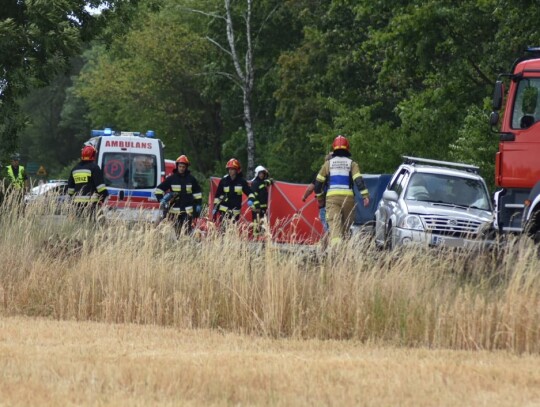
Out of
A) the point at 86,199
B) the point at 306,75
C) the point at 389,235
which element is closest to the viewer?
the point at 86,199

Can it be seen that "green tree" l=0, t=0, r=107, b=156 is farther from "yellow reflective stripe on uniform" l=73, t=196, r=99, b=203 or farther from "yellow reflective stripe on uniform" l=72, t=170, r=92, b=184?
"yellow reflective stripe on uniform" l=73, t=196, r=99, b=203

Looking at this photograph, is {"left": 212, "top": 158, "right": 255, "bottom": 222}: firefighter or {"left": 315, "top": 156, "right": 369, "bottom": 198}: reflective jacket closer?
{"left": 315, "top": 156, "right": 369, "bottom": 198}: reflective jacket

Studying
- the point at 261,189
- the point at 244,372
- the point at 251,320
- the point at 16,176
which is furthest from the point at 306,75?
the point at 244,372

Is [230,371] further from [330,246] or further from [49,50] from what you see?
[49,50]

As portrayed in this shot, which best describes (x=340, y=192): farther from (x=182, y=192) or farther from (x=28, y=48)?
(x=28, y=48)

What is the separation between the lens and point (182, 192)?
23281mm

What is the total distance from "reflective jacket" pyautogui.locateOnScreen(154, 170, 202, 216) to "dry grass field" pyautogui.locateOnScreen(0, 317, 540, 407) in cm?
1105

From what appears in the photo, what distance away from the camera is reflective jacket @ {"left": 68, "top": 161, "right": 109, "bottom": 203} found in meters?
20.4

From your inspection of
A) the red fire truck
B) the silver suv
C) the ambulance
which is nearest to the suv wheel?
the silver suv

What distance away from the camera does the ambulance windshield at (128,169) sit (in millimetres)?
28781

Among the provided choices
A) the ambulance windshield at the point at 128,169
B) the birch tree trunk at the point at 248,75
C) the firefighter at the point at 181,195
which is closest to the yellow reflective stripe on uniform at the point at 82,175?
the firefighter at the point at 181,195

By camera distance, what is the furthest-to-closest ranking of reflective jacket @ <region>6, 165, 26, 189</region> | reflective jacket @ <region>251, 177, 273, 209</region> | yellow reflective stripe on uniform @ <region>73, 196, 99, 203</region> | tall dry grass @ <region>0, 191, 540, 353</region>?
reflective jacket @ <region>251, 177, 273, 209</region>, reflective jacket @ <region>6, 165, 26, 189</region>, yellow reflective stripe on uniform @ <region>73, 196, 99, 203</region>, tall dry grass @ <region>0, 191, 540, 353</region>

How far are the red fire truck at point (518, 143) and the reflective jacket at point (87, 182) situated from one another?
616cm

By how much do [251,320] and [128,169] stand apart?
16.1 meters
